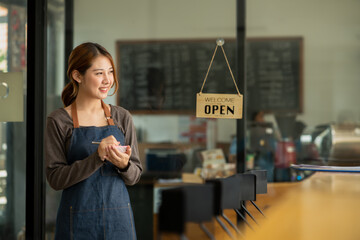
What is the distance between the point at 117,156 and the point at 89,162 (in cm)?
12

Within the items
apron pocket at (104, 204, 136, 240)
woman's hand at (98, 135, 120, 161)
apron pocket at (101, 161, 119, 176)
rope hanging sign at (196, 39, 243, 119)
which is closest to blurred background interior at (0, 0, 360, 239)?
rope hanging sign at (196, 39, 243, 119)

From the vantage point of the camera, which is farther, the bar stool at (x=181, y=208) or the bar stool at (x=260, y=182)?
the bar stool at (x=260, y=182)

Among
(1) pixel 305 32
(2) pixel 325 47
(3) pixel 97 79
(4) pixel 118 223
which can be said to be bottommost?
(4) pixel 118 223

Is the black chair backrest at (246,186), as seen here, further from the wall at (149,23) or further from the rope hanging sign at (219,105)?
the wall at (149,23)

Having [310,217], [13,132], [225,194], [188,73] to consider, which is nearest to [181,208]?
[225,194]

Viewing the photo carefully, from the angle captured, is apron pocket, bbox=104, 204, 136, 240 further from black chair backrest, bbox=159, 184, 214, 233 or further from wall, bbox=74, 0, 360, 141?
wall, bbox=74, 0, 360, 141

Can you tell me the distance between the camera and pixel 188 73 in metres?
3.02

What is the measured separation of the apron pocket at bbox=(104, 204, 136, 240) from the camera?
6.40ft

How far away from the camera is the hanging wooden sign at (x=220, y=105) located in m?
2.40

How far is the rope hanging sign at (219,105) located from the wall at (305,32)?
55cm

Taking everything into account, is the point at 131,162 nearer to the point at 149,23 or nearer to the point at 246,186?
the point at 246,186

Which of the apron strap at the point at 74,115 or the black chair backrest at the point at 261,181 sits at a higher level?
the apron strap at the point at 74,115

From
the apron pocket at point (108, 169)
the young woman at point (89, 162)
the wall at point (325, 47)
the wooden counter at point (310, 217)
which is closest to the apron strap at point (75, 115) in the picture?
the young woman at point (89, 162)

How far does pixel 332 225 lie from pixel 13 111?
2.24m
